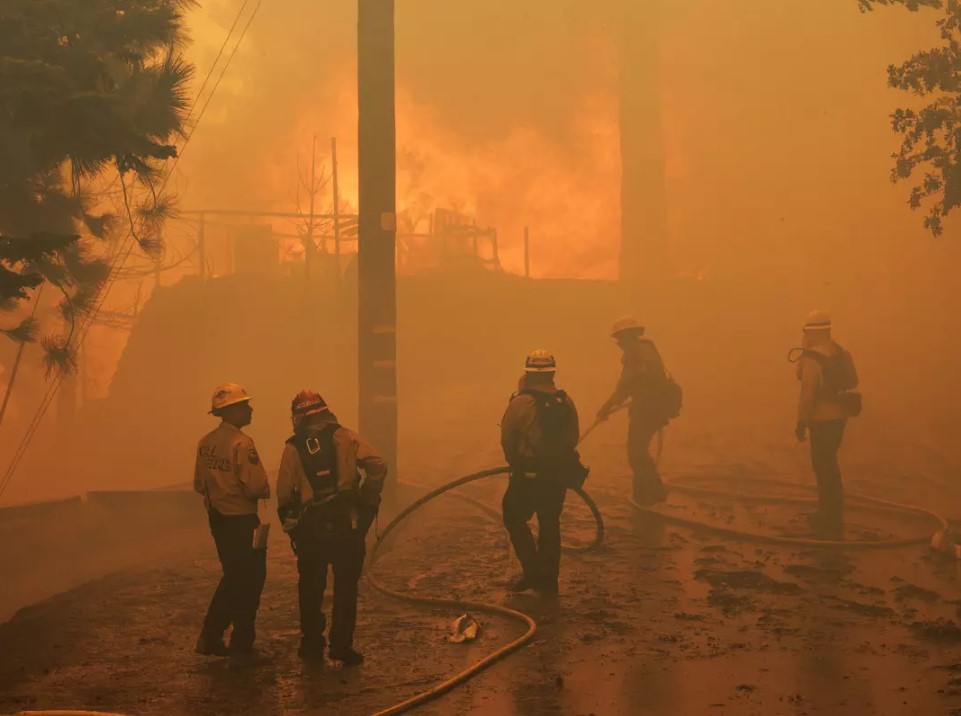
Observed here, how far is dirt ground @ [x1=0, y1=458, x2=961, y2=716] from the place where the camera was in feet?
18.9

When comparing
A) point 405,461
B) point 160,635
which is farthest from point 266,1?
point 160,635

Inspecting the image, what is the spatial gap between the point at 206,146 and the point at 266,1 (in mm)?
9377

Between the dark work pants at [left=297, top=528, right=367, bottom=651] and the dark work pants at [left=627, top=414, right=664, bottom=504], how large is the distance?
5.80m

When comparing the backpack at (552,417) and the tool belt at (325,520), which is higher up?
the backpack at (552,417)

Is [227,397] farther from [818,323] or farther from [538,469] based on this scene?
[818,323]

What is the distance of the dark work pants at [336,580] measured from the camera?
6551 millimetres

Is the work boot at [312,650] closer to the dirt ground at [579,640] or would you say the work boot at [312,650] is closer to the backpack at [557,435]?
the dirt ground at [579,640]

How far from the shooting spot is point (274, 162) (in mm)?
42875

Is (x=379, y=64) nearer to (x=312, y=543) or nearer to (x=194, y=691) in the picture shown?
(x=312, y=543)

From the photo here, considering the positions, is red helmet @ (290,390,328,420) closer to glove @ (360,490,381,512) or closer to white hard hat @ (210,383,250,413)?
white hard hat @ (210,383,250,413)

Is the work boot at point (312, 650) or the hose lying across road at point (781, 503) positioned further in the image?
the hose lying across road at point (781, 503)

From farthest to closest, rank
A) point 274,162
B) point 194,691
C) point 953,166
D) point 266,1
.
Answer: point 266,1, point 274,162, point 953,166, point 194,691

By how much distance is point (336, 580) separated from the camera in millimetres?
6703

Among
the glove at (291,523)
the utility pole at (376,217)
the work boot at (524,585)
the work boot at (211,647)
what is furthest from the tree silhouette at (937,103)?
the work boot at (211,647)
